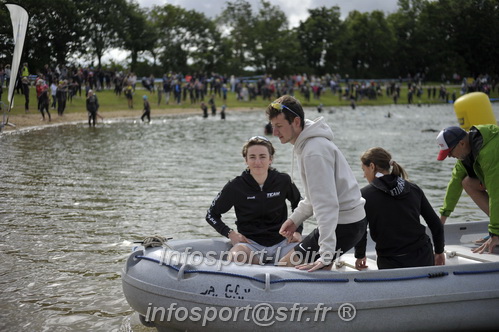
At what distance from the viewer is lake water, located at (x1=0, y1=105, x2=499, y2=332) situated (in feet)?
20.9

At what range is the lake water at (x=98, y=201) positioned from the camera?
251 inches

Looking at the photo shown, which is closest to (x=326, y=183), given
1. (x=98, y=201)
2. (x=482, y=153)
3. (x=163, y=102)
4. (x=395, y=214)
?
(x=395, y=214)

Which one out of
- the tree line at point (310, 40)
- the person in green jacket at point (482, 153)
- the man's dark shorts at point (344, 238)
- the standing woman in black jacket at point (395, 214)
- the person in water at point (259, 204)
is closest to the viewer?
the man's dark shorts at point (344, 238)

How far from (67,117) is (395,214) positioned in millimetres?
29166

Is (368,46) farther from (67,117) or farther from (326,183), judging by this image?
(326,183)

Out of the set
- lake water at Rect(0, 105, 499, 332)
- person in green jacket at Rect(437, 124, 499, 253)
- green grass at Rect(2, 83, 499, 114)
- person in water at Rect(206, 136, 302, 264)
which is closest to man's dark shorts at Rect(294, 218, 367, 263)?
person in water at Rect(206, 136, 302, 264)

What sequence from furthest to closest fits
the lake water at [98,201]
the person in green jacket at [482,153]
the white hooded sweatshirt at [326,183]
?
the lake water at [98,201] → the person in green jacket at [482,153] → the white hooded sweatshirt at [326,183]

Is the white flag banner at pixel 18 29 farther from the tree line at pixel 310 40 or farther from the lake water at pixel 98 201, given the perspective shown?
the tree line at pixel 310 40

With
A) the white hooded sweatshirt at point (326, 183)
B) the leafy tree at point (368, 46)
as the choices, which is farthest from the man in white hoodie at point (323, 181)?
the leafy tree at point (368, 46)

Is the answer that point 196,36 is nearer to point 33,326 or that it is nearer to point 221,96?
point 221,96

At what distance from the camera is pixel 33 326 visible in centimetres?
568

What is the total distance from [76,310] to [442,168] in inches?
536

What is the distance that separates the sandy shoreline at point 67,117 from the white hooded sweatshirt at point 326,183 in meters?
22.0

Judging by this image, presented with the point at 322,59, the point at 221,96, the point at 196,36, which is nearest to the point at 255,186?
the point at 221,96
